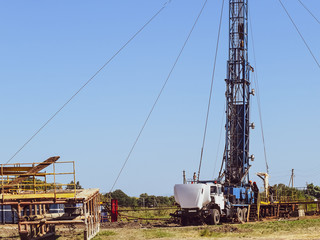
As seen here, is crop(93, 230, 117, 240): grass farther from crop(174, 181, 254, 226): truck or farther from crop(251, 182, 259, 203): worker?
crop(251, 182, 259, 203): worker

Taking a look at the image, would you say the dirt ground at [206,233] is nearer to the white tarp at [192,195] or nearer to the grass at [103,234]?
the grass at [103,234]

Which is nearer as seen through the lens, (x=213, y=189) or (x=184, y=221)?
(x=184, y=221)

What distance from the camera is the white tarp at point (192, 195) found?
38.4m

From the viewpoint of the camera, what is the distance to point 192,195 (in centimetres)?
3847

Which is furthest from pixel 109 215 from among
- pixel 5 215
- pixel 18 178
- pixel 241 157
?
pixel 18 178

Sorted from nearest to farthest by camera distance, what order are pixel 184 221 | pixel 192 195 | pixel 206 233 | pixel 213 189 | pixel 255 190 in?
1. pixel 206 233
2. pixel 192 195
3. pixel 184 221
4. pixel 213 189
5. pixel 255 190

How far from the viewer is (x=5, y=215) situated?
147 feet

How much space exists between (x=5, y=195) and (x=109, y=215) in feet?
61.1

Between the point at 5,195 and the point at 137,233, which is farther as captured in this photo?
the point at 137,233

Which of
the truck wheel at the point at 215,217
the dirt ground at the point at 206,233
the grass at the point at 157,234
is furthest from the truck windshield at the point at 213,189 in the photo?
the grass at the point at 157,234

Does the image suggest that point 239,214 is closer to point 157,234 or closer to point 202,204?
point 202,204

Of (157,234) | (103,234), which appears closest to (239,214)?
(157,234)

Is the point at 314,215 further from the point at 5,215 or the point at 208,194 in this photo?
the point at 5,215

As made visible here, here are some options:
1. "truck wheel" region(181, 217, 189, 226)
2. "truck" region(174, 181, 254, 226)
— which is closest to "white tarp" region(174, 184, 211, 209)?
"truck" region(174, 181, 254, 226)
